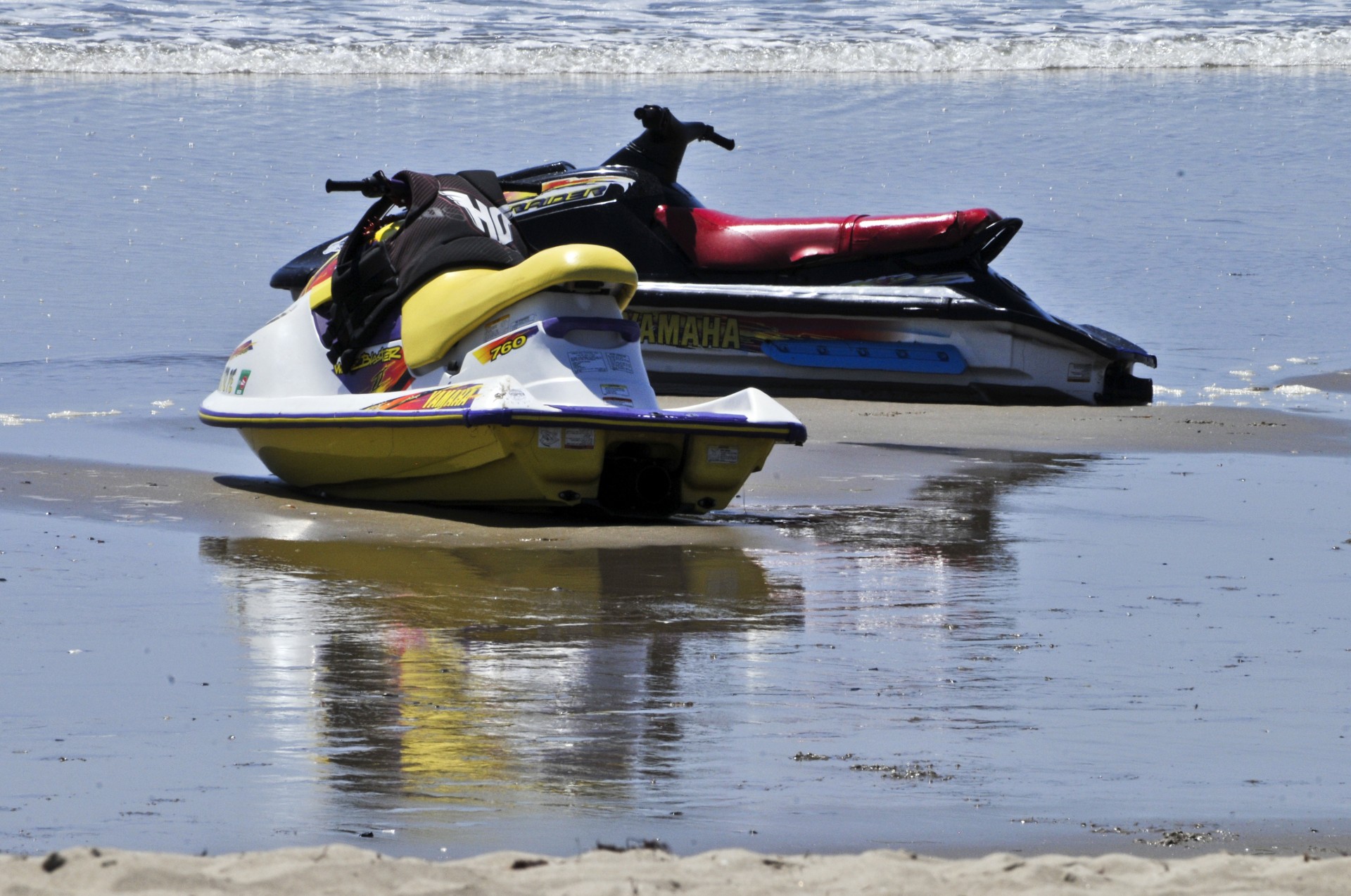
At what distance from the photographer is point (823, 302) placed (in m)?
14.3

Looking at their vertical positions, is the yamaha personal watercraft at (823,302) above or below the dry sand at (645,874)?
below

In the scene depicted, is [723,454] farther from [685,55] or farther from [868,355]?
[685,55]

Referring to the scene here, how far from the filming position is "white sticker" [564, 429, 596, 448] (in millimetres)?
9141

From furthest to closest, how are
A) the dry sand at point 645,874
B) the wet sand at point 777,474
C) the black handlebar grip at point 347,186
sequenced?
the black handlebar grip at point 347,186, the wet sand at point 777,474, the dry sand at point 645,874

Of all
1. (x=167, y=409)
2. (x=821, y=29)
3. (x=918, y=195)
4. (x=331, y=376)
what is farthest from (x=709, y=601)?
(x=821, y=29)

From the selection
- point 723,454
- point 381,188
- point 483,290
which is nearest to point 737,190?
point 381,188

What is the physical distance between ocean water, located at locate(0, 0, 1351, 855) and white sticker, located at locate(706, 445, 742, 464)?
1.41 ft

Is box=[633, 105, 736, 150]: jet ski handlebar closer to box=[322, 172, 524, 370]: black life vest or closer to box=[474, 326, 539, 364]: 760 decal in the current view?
box=[322, 172, 524, 370]: black life vest

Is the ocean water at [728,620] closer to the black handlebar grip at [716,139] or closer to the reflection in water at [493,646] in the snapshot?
the reflection in water at [493,646]

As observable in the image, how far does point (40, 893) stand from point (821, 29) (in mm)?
40866

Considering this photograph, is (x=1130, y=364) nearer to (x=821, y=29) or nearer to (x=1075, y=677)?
(x=1075, y=677)

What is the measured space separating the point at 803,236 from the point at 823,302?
0.57 m

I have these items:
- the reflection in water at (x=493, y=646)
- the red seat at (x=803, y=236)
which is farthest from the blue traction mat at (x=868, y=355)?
the reflection in water at (x=493, y=646)

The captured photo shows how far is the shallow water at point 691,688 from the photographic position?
4859mm
